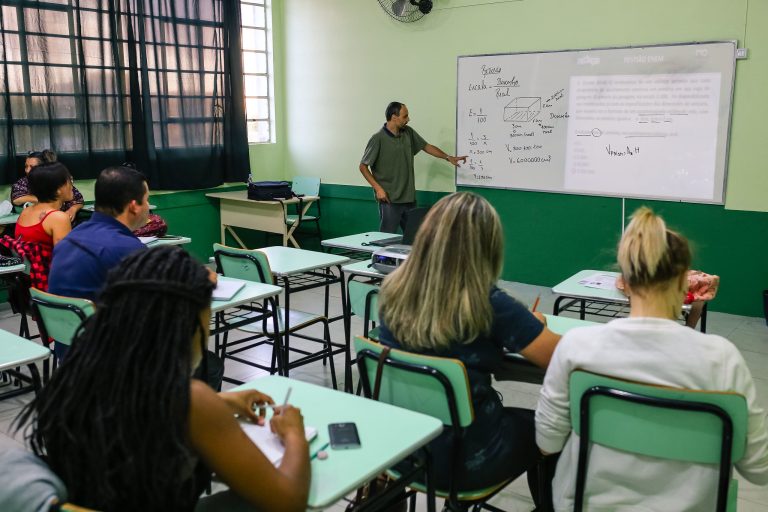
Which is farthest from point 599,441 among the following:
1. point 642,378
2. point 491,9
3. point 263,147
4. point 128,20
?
point 263,147

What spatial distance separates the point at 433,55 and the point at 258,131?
217 cm

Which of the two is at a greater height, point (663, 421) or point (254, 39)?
point (254, 39)

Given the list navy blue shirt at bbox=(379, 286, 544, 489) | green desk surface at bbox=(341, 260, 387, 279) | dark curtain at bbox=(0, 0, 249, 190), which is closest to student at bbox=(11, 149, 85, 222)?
dark curtain at bbox=(0, 0, 249, 190)

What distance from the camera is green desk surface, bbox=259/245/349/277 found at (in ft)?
11.0

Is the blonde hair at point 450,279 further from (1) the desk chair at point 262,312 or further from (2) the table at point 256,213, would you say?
(2) the table at point 256,213

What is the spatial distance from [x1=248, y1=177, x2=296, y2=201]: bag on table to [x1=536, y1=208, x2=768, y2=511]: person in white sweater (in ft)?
16.0

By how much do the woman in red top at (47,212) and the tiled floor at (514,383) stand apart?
852 millimetres

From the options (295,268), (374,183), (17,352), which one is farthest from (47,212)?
(374,183)

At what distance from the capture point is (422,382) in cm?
181

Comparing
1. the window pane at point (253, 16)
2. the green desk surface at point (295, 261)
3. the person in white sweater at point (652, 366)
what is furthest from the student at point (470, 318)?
the window pane at point (253, 16)

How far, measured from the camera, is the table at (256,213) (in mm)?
6277

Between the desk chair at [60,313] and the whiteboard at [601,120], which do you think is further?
the whiteboard at [601,120]

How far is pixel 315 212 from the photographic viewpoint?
701cm

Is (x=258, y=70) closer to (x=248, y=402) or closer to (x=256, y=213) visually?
(x=256, y=213)
